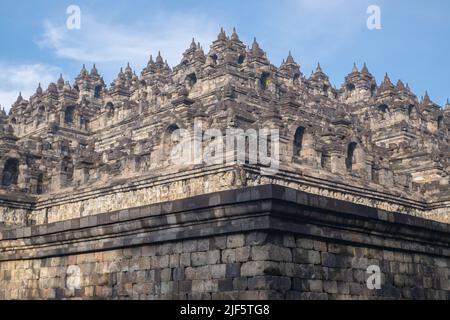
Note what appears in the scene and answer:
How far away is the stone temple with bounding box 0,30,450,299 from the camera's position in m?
10.4

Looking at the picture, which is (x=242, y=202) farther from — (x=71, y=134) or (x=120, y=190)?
(x=71, y=134)

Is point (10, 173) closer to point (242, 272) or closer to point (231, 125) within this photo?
point (231, 125)

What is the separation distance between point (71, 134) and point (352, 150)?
2093cm

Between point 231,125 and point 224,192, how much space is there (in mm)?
15158

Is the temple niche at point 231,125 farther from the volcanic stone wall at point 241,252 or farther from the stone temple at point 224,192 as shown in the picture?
the volcanic stone wall at point 241,252

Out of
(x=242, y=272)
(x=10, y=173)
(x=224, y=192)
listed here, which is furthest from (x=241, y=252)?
(x=10, y=173)

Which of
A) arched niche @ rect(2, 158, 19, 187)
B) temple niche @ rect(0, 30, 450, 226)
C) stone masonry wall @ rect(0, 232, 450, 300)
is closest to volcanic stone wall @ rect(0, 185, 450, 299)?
stone masonry wall @ rect(0, 232, 450, 300)

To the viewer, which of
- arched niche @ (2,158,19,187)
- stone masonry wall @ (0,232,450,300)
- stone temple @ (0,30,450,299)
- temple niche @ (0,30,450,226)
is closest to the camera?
stone masonry wall @ (0,232,450,300)

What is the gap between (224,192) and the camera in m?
10.5

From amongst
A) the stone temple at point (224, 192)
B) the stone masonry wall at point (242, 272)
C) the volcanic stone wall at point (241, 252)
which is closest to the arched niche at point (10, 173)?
the stone temple at point (224, 192)

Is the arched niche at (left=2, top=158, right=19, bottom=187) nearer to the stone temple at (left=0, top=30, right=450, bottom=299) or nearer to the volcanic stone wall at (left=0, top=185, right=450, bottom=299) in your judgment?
the stone temple at (left=0, top=30, right=450, bottom=299)

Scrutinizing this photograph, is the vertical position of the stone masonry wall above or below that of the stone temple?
below

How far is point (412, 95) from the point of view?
4719cm

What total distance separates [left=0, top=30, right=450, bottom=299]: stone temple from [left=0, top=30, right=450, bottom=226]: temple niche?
102 mm
